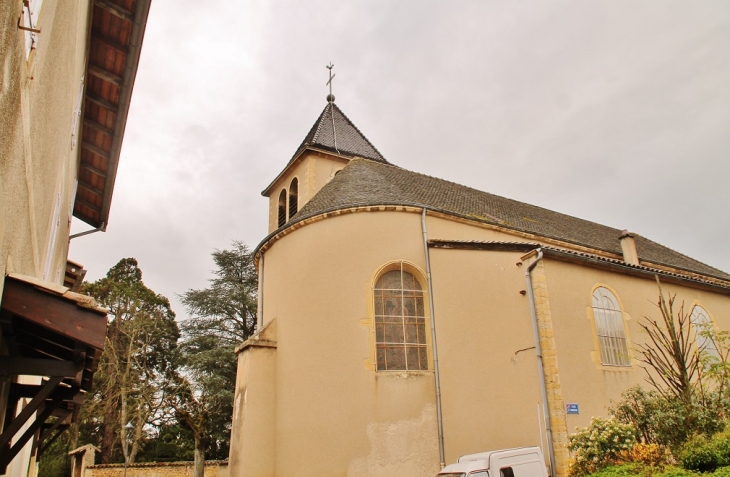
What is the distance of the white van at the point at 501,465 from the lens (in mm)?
9352

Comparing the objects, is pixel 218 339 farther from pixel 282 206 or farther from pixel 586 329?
pixel 586 329

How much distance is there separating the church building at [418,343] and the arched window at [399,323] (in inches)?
1.3

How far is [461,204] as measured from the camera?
17.2 m

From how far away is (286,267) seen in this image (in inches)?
572

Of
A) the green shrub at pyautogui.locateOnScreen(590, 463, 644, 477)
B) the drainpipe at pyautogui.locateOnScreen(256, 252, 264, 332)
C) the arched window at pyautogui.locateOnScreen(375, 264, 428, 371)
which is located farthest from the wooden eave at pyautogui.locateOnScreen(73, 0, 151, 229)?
the green shrub at pyautogui.locateOnScreen(590, 463, 644, 477)

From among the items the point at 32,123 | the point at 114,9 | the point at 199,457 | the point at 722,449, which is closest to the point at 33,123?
the point at 32,123

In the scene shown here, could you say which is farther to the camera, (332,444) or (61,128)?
(332,444)

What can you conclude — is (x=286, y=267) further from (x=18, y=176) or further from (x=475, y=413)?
(x=18, y=176)

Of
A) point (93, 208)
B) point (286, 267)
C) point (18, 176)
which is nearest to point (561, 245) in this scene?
point (286, 267)

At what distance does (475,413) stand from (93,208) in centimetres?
915

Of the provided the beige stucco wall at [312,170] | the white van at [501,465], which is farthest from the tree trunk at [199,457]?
the white van at [501,465]

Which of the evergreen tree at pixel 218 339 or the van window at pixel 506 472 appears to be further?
the evergreen tree at pixel 218 339

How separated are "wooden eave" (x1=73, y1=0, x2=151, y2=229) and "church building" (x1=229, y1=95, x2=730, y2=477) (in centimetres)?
530

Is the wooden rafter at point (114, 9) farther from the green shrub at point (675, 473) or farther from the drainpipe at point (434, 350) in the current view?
the green shrub at point (675, 473)
